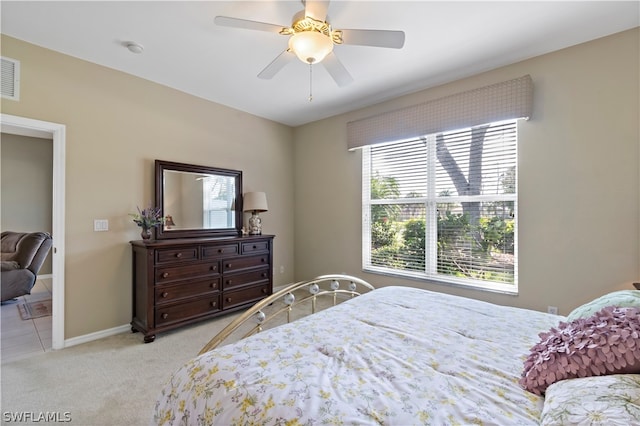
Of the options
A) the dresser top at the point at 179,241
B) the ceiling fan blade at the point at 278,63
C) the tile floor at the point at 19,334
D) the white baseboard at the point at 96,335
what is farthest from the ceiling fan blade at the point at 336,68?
the tile floor at the point at 19,334

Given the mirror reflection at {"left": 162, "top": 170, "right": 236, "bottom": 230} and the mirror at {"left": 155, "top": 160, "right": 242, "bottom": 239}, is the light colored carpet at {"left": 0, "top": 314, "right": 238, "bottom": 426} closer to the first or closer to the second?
the mirror at {"left": 155, "top": 160, "right": 242, "bottom": 239}

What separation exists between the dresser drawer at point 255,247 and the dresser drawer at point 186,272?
407mm

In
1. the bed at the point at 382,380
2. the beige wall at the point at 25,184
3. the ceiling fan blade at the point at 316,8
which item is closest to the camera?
the bed at the point at 382,380

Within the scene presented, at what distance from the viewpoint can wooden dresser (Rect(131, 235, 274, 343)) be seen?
9.43 feet

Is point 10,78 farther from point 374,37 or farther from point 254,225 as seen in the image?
point 374,37

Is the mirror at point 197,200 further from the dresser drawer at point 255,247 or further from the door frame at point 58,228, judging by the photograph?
the door frame at point 58,228

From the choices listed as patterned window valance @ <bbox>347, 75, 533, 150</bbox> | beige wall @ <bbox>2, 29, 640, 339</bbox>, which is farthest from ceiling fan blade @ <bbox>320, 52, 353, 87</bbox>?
beige wall @ <bbox>2, 29, 640, 339</bbox>

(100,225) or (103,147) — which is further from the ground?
(103,147)

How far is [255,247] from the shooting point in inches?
149

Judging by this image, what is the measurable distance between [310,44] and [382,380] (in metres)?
1.91

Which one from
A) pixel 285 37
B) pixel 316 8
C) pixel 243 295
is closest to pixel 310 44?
pixel 316 8

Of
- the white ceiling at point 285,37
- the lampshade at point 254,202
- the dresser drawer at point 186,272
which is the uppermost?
the white ceiling at point 285,37

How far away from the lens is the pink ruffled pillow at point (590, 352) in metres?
→ 0.88

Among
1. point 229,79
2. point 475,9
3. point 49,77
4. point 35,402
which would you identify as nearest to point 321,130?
point 229,79
